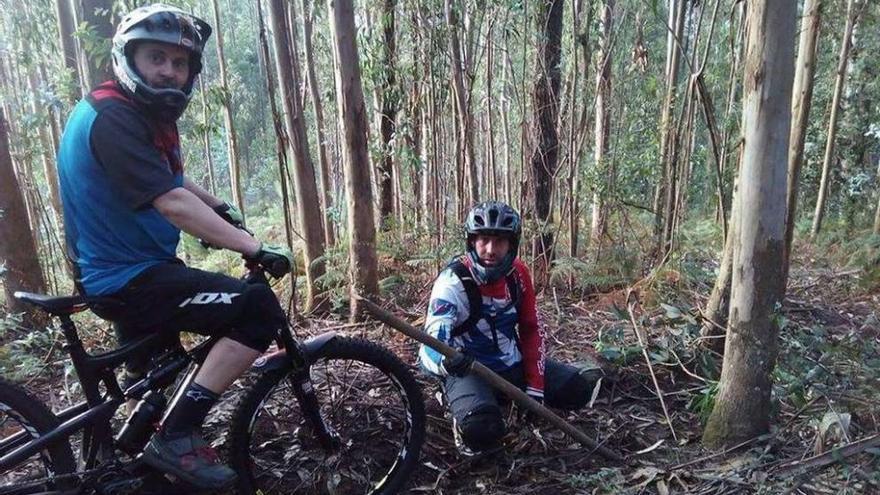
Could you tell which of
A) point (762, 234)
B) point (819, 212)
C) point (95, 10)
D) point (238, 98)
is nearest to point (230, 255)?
point (95, 10)

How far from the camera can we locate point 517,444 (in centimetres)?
370

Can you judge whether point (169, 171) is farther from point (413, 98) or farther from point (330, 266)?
point (413, 98)

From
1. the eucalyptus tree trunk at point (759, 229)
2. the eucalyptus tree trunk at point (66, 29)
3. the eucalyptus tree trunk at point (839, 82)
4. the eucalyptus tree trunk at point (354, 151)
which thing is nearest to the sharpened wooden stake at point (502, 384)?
the eucalyptus tree trunk at point (759, 229)

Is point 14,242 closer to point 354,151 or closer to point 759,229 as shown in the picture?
point 354,151

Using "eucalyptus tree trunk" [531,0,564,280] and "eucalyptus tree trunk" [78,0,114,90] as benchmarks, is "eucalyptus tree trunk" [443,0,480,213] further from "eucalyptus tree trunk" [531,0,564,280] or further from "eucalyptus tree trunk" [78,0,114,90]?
"eucalyptus tree trunk" [78,0,114,90]

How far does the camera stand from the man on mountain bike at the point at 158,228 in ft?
7.99

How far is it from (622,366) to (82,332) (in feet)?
15.3

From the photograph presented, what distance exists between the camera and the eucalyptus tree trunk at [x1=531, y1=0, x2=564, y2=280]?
21.6ft

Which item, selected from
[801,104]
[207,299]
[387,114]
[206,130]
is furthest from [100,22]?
[801,104]

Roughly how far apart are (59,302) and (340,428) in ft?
5.56

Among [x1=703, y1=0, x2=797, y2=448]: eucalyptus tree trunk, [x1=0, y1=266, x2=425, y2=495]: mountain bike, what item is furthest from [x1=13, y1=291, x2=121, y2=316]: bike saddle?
[x1=703, y1=0, x2=797, y2=448]: eucalyptus tree trunk

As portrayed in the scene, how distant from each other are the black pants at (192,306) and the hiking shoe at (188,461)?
0.50m

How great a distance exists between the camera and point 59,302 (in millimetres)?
2459

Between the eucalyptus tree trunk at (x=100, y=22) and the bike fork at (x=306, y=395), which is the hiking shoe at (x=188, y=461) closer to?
the bike fork at (x=306, y=395)
